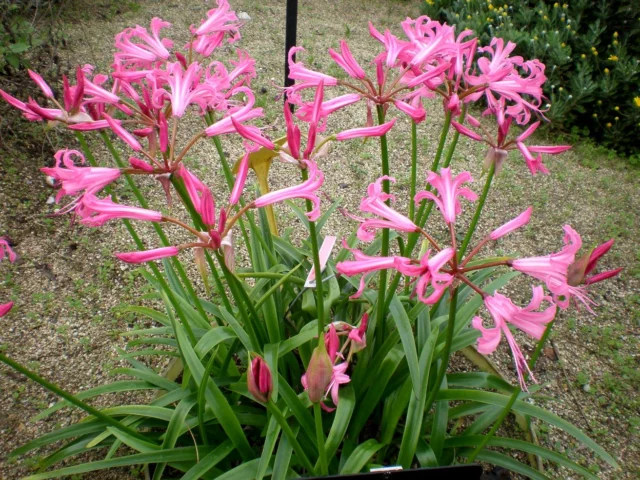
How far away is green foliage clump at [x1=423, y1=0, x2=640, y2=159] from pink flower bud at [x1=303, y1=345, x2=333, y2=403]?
3.94 meters

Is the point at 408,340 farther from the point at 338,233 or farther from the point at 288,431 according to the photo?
the point at 338,233

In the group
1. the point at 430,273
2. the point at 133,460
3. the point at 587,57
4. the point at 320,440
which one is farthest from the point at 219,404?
the point at 587,57

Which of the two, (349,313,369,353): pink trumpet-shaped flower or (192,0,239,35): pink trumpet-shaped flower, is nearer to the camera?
(349,313,369,353): pink trumpet-shaped flower

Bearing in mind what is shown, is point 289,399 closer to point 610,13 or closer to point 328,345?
point 328,345

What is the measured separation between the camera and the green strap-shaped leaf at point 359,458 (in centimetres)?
149

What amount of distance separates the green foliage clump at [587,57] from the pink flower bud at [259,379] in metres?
4.03

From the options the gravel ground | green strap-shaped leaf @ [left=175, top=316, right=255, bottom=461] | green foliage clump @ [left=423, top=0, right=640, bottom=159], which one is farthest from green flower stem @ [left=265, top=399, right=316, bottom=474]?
green foliage clump @ [left=423, top=0, right=640, bottom=159]

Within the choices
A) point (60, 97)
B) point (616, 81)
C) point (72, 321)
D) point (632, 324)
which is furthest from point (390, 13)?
point (72, 321)

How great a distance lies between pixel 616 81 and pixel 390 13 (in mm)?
2814

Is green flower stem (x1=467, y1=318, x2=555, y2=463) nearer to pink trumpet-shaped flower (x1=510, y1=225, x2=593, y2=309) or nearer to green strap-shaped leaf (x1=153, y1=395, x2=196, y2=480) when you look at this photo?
pink trumpet-shaped flower (x1=510, y1=225, x2=593, y2=309)

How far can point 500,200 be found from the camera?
3.66 m

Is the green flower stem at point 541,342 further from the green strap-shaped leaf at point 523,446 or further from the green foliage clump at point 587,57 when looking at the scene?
the green foliage clump at point 587,57

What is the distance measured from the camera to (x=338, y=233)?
10.5 ft

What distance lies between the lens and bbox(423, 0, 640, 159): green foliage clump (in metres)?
4.23
